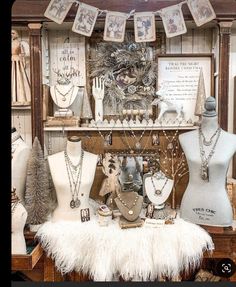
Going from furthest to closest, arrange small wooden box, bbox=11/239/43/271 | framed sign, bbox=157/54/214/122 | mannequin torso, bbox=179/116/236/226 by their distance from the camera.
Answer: framed sign, bbox=157/54/214/122 < mannequin torso, bbox=179/116/236/226 < small wooden box, bbox=11/239/43/271

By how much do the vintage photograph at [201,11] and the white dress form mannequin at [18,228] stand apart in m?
1.03

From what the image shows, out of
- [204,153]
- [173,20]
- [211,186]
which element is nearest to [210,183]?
[211,186]

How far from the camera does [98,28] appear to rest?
1.71m

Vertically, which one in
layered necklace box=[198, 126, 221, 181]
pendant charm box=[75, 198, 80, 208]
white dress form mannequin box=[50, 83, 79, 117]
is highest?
white dress form mannequin box=[50, 83, 79, 117]

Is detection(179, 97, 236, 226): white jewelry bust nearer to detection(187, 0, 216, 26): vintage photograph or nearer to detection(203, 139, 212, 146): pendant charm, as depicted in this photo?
detection(203, 139, 212, 146): pendant charm

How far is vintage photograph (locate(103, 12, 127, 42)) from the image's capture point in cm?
159

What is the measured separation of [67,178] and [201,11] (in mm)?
875

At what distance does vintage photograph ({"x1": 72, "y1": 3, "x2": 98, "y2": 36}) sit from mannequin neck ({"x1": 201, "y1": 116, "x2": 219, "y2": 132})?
60 centimetres

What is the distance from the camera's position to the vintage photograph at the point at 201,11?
1562mm

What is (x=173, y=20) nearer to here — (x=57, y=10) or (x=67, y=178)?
(x=57, y=10)

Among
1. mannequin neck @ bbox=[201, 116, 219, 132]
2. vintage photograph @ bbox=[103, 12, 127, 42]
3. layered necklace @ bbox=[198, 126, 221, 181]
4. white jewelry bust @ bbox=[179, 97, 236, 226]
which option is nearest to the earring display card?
white jewelry bust @ bbox=[179, 97, 236, 226]

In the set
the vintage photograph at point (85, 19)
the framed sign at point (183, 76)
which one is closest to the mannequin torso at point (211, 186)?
the framed sign at point (183, 76)
